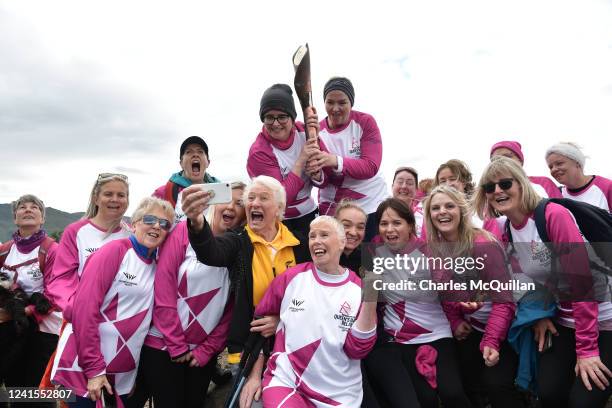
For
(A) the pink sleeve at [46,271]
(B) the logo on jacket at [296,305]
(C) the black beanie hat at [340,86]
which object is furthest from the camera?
(A) the pink sleeve at [46,271]

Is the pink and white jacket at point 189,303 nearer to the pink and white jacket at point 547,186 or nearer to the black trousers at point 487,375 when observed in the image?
the black trousers at point 487,375

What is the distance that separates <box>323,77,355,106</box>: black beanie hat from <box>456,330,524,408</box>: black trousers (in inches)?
133

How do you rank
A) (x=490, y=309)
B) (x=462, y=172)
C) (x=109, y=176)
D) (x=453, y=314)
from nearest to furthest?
(x=490, y=309) < (x=453, y=314) < (x=109, y=176) < (x=462, y=172)

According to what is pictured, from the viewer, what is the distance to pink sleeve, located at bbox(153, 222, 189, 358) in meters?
3.94

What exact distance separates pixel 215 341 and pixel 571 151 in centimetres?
512

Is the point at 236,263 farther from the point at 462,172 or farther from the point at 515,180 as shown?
the point at 462,172

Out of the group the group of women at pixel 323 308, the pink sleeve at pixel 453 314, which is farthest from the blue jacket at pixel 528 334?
the pink sleeve at pixel 453 314

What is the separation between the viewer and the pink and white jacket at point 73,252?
14.5 feet

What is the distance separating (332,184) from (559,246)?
287cm

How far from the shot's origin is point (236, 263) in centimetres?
406

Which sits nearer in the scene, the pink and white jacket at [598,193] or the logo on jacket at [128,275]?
the logo on jacket at [128,275]

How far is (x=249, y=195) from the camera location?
13.8ft

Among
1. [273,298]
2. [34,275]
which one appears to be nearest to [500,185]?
[273,298]

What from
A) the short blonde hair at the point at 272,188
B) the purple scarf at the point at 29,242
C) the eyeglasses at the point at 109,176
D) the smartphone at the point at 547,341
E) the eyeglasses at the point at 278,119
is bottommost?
the smartphone at the point at 547,341
